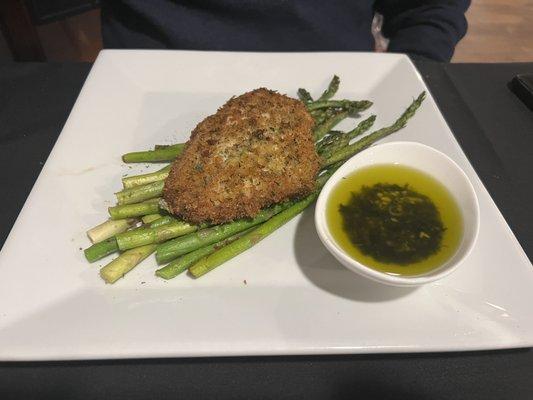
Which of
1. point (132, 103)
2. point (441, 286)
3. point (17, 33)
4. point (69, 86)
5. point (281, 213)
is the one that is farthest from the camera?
point (17, 33)

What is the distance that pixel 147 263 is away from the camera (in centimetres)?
192

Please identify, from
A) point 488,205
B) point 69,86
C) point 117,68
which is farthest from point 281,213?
point 69,86

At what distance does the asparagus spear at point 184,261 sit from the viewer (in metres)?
1.84

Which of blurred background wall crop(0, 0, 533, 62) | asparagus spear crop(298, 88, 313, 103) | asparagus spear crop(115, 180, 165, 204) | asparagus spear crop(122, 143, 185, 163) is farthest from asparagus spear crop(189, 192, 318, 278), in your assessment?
blurred background wall crop(0, 0, 533, 62)

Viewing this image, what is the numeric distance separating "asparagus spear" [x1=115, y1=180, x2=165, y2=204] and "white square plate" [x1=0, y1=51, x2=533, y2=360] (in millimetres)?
101

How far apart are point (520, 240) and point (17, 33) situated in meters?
4.28

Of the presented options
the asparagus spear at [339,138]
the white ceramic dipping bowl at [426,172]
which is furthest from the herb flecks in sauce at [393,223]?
the asparagus spear at [339,138]

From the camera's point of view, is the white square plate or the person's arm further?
the person's arm

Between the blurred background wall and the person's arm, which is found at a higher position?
the person's arm

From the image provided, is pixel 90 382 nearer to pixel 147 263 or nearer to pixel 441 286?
pixel 147 263

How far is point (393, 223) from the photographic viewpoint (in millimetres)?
1979

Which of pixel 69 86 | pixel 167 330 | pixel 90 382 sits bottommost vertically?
pixel 90 382

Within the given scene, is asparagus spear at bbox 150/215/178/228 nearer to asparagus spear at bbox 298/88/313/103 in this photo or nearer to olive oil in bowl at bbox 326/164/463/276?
olive oil in bowl at bbox 326/164/463/276

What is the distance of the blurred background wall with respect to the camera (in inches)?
174
